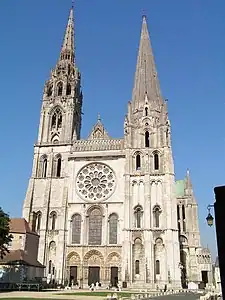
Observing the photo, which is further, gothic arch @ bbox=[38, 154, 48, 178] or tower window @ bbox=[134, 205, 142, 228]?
gothic arch @ bbox=[38, 154, 48, 178]

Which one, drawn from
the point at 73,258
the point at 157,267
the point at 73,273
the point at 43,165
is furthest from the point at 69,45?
the point at 157,267

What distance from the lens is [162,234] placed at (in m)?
46.6

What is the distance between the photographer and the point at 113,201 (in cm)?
4981

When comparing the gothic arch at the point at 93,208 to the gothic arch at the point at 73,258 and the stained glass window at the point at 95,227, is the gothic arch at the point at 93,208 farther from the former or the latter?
the gothic arch at the point at 73,258

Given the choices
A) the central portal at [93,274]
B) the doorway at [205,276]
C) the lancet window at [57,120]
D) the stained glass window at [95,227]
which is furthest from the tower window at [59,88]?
the doorway at [205,276]

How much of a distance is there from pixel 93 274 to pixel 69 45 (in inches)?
1652

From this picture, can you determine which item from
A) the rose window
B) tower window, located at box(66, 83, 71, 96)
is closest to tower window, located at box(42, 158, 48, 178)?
the rose window

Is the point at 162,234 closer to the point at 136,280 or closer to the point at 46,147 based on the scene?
the point at 136,280

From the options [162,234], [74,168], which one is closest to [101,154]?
[74,168]

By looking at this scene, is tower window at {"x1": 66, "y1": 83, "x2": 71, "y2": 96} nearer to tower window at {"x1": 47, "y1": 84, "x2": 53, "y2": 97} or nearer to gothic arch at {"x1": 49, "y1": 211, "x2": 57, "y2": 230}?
tower window at {"x1": 47, "y1": 84, "x2": 53, "y2": 97}

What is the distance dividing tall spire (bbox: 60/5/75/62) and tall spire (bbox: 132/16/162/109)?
12.9 m

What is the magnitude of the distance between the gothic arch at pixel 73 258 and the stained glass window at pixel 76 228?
5.44ft

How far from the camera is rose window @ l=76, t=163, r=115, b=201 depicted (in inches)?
2000

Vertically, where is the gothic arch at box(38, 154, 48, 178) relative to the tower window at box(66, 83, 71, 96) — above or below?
below
